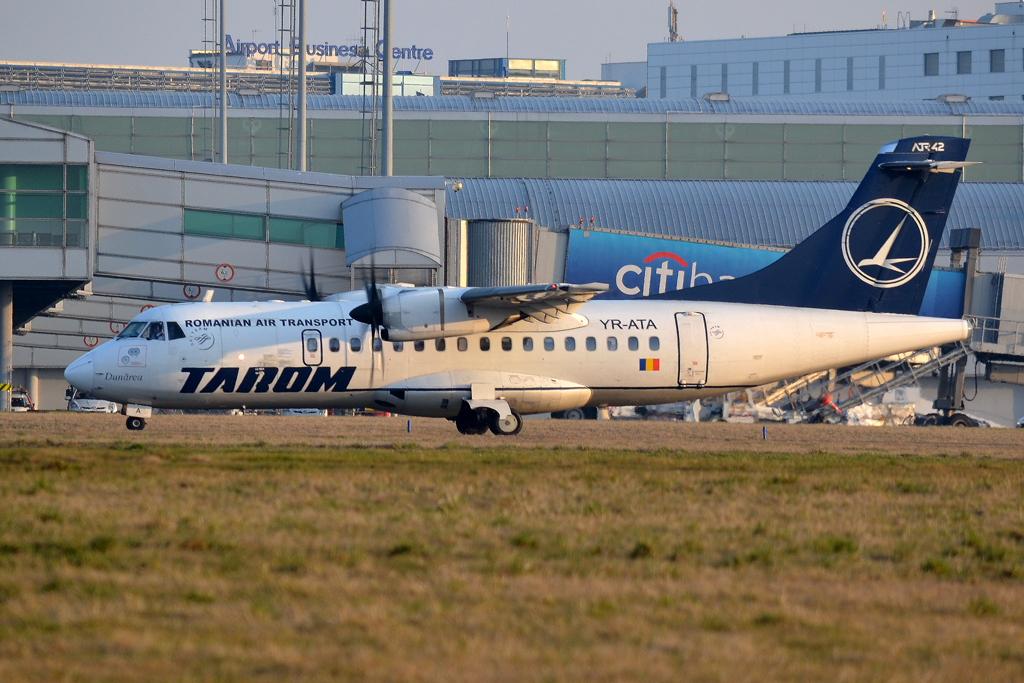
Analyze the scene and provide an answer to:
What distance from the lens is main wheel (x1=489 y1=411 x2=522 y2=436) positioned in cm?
2817

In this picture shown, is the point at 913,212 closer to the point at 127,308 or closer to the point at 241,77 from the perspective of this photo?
the point at 127,308

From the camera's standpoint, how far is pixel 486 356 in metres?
28.3

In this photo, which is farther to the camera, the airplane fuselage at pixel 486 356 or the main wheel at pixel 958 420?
the main wheel at pixel 958 420

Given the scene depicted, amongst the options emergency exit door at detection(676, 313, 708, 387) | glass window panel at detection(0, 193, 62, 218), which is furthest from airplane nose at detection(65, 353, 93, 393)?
glass window panel at detection(0, 193, 62, 218)

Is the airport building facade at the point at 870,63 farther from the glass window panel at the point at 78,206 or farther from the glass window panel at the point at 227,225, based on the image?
the glass window panel at the point at 78,206

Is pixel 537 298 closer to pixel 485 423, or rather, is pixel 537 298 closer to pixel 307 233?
pixel 485 423

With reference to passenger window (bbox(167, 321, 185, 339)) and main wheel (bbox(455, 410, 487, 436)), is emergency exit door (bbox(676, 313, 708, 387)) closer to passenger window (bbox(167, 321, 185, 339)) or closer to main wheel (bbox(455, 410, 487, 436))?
main wheel (bbox(455, 410, 487, 436))

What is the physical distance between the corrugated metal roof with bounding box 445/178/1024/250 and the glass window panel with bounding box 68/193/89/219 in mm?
30593

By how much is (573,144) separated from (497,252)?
3774 cm

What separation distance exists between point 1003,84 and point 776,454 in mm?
128224

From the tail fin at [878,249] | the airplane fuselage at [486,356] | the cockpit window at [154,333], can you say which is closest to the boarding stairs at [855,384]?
the tail fin at [878,249]

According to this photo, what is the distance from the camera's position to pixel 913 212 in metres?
31.0

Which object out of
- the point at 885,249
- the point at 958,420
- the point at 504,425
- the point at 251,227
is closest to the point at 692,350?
the point at 504,425

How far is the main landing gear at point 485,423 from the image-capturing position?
28.2 metres
